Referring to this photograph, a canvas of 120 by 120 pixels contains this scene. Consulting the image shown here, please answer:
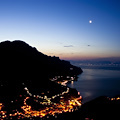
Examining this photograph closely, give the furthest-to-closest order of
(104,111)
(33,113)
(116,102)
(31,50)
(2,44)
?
(31,50) < (2,44) < (116,102) < (104,111) < (33,113)

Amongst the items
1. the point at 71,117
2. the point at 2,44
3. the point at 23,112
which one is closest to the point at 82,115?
the point at 71,117

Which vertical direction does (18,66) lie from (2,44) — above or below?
below

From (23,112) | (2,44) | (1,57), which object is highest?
(2,44)

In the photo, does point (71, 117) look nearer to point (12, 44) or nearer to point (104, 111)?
point (104, 111)

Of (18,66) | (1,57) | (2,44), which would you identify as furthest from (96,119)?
(2,44)

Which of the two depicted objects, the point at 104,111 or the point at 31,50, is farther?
the point at 31,50

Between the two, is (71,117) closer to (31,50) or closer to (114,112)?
(114,112)

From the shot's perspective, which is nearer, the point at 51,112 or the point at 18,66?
the point at 51,112

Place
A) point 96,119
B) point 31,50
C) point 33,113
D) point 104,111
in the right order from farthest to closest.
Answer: point 31,50 < point 104,111 < point 33,113 < point 96,119

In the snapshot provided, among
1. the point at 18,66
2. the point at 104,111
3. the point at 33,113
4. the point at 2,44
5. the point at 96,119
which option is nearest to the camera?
the point at 96,119
